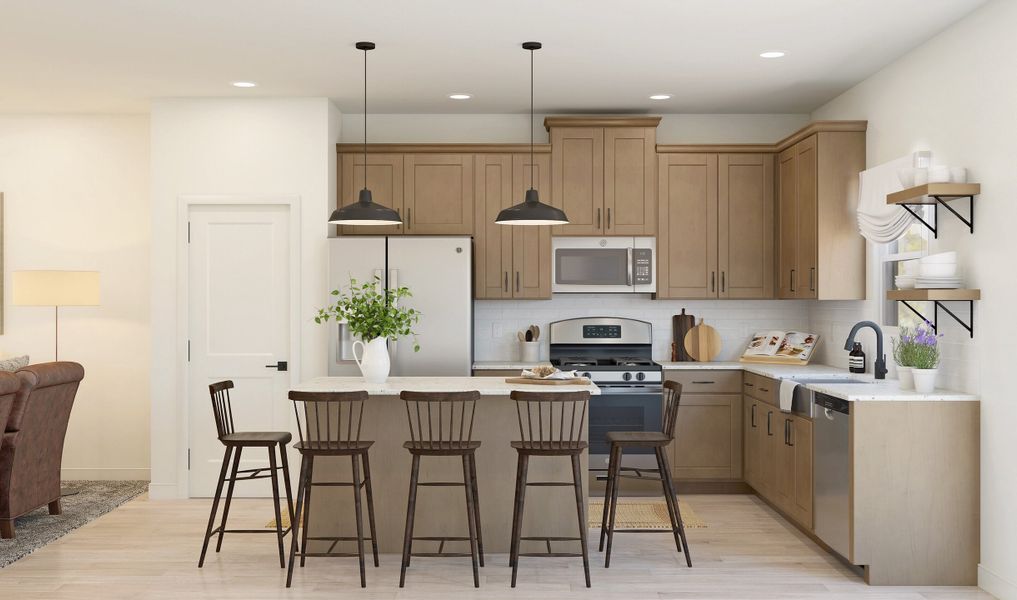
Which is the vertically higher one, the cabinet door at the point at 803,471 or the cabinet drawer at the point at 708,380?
the cabinet drawer at the point at 708,380

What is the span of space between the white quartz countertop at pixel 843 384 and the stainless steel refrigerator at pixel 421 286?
5.00 feet

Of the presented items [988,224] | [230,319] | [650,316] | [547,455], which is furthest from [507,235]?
[988,224]

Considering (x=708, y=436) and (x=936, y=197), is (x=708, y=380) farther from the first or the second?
(x=936, y=197)

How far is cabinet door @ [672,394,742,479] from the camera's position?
248 inches

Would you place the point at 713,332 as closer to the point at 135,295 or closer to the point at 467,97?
the point at 467,97

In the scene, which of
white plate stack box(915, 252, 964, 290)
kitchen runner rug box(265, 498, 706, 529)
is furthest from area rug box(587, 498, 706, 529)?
white plate stack box(915, 252, 964, 290)

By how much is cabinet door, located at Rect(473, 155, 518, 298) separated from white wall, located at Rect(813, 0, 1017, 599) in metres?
2.85

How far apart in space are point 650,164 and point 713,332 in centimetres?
139

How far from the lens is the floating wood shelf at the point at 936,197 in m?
4.30

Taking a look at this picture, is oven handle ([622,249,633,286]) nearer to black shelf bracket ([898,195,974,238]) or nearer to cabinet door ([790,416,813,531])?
cabinet door ([790,416,813,531])

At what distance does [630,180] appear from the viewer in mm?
6535

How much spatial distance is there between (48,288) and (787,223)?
205 inches

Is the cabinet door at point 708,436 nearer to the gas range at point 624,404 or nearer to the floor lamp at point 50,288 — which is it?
the gas range at point 624,404

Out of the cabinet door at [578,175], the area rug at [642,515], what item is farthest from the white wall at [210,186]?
the area rug at [642,515]
